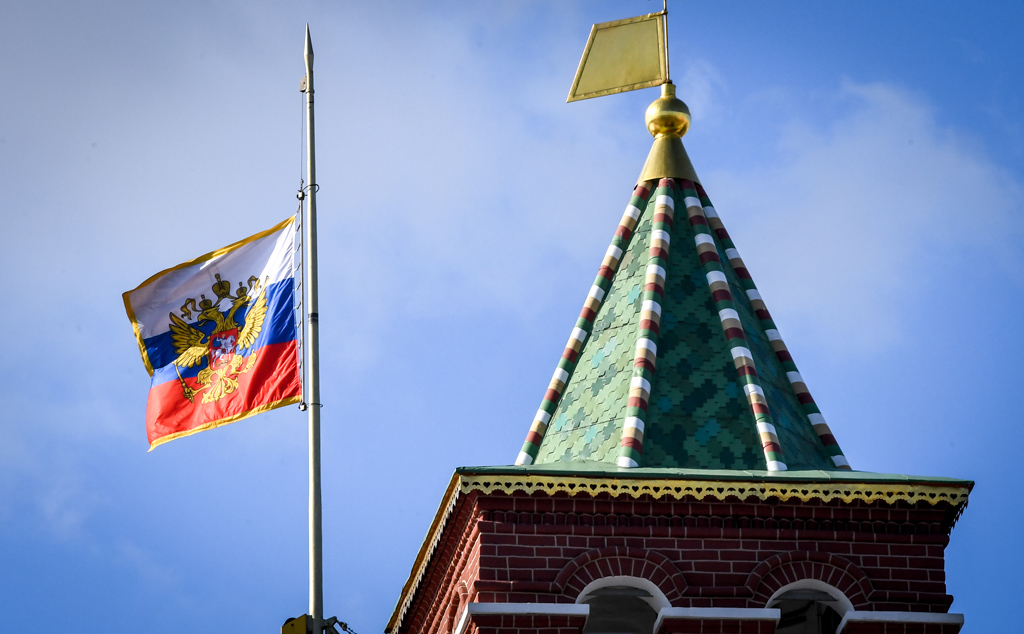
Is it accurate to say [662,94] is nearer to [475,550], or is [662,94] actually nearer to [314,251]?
[314,251]

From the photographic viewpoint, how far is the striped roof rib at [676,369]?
112 ft

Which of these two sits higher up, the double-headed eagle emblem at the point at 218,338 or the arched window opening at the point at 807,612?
the double-headed eagle emblem at the point at 218,338

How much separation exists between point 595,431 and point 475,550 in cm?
286

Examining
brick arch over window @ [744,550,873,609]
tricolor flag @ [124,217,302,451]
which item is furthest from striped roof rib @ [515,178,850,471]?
tricolor flag @ [124,217,302,451]

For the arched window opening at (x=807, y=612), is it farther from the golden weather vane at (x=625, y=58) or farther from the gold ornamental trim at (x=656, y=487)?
the golden weather vane at (x=625, y=58)

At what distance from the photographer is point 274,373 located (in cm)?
3453

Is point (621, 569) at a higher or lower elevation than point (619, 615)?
lower

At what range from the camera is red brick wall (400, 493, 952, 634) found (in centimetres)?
3216

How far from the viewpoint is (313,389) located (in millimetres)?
33875

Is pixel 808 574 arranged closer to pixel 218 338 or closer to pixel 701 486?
pixel 701 486

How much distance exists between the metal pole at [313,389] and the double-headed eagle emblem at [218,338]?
930mm

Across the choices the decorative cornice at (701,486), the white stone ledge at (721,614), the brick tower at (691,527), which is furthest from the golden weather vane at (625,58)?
the white stone ledge at (721,614)

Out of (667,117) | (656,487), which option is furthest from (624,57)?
(656,487)

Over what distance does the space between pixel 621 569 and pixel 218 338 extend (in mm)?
6783
